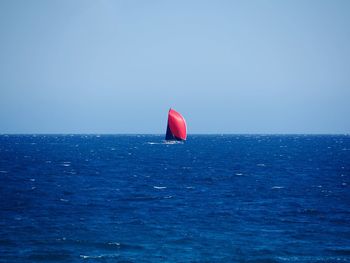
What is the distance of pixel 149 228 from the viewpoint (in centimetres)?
2575

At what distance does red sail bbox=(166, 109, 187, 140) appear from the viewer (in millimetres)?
107875

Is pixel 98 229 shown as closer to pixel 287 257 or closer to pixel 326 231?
pixel 287 257

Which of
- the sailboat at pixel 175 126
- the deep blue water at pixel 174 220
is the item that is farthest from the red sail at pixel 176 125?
the deep blue water at pixel 174 220

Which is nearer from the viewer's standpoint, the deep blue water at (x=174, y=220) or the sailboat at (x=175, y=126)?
the deep blue water at (x=174, y=220)

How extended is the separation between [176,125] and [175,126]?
2.56 ft

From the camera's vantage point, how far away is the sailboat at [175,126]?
108 meters

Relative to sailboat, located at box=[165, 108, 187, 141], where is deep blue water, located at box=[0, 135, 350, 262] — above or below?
below

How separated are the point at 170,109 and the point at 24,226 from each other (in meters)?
83.2

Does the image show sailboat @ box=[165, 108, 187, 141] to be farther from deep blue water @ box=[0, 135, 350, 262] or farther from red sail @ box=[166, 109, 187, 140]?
deep blue water @ box=[0, 135, 350, 262]

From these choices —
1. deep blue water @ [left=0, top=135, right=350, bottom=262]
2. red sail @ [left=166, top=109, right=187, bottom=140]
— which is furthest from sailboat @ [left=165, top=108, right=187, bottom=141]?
deep blue water @ [left=0, top=135, right=350, bottom=262]

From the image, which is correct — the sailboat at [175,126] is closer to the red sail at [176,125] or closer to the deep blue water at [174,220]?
the red sail at [176,125]

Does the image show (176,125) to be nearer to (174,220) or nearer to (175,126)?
(175,126)

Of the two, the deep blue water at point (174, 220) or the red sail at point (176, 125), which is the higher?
the red sail at point (176, 125)

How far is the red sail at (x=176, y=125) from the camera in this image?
107875 millimetres
